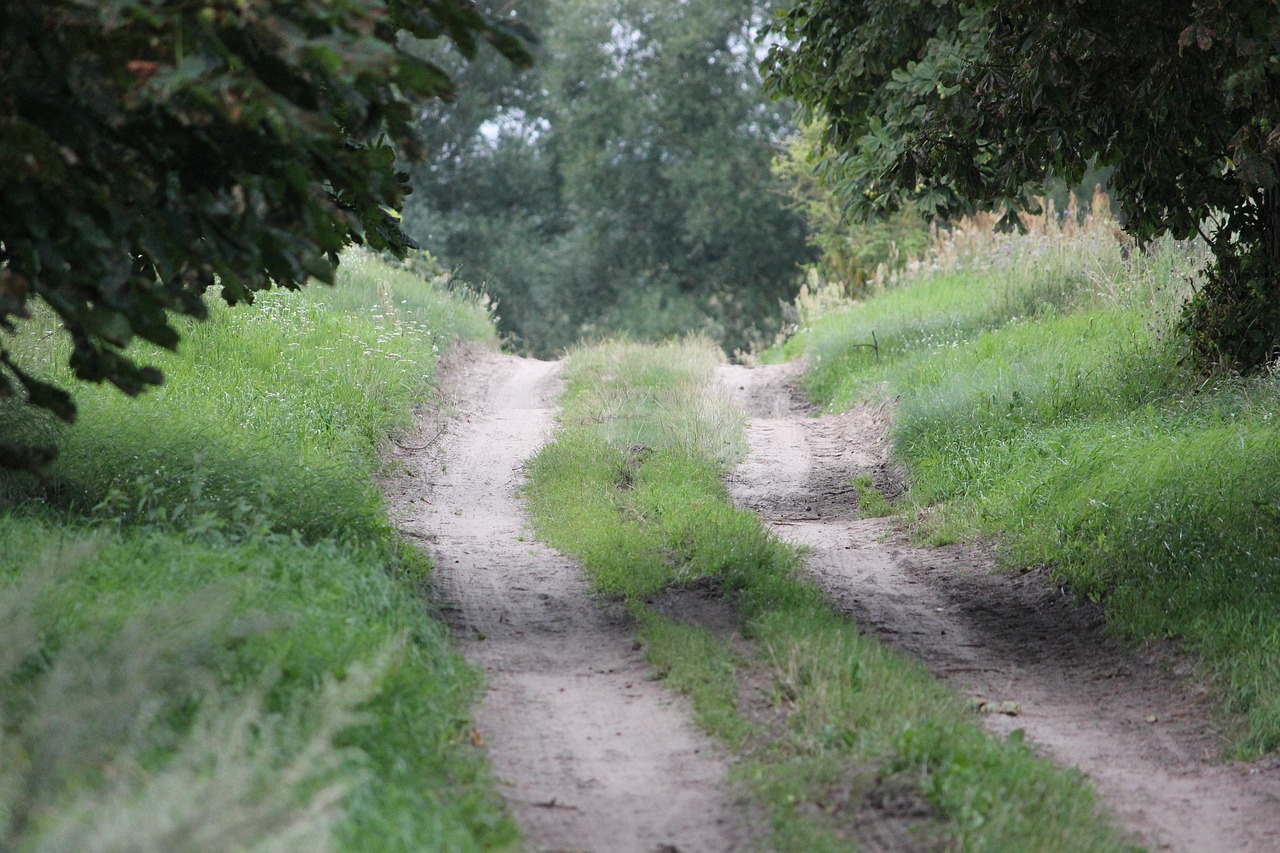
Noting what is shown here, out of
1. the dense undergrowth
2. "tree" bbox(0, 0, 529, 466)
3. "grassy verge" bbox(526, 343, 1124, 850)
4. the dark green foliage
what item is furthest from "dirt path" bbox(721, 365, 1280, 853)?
the dark green foliage

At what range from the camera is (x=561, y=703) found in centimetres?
552

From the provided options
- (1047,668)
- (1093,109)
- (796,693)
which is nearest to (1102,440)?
(1093,109)

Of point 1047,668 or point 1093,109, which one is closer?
point 1047,668

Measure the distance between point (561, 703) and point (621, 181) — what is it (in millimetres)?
30796

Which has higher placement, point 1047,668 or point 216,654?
point 216,654

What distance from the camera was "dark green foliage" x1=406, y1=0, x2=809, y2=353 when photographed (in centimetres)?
3422

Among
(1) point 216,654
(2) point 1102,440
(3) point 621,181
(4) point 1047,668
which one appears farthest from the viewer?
(3) point 621,181

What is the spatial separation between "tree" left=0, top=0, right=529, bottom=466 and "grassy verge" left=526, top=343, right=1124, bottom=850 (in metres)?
2.61

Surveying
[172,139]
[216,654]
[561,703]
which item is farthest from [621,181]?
[216,654]

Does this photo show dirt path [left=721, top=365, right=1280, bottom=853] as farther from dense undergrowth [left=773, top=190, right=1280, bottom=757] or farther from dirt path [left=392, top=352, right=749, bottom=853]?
dirt path [left=392, top=352, right=749, bottom=853]

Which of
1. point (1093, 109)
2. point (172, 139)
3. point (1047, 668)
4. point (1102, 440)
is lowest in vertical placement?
point (1047, 668)

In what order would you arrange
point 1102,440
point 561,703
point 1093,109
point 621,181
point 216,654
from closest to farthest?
1. point 216,654
2. point 561,703
3. point 1093,109
4. point 1102,440
5. point 621,181

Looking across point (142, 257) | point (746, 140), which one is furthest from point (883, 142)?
point (746, 140)

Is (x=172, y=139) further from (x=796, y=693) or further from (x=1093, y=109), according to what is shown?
(x=1093, y=109)
